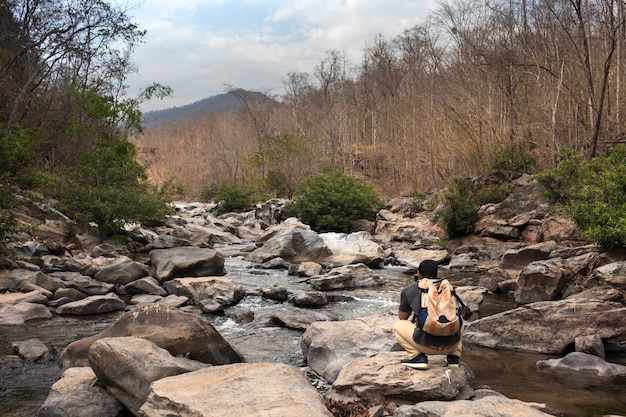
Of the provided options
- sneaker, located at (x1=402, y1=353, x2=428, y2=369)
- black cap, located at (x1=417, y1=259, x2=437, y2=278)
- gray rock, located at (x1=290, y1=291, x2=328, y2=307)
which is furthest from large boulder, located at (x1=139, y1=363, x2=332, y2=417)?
gray rock, located at (x1=290, y1=291, x2=328, y2=307)

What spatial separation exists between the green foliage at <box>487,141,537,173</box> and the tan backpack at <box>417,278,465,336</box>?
14604 mm

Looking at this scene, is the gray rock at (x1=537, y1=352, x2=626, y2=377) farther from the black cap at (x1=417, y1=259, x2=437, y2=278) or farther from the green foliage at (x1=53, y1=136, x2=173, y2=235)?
the green foliage at (x1=53, y1=136, x2=173, y2=235)

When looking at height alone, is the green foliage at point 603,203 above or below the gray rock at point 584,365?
above

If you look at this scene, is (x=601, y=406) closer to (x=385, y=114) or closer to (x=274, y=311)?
(x=274, y=311)

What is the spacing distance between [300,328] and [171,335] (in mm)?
2268

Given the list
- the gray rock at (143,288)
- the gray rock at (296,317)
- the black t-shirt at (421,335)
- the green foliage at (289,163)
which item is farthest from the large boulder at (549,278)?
the green foliage at (289,163)

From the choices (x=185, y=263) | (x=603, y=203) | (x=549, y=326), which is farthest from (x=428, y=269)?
(x=185, y=263)

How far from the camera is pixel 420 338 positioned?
174 inches

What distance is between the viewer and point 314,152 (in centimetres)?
3011

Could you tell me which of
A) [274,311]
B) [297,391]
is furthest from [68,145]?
[297,391]

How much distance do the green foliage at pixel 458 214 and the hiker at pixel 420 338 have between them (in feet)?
36.2

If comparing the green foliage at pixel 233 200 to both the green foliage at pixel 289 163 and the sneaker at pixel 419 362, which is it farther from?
the sneaker at pixel 419 362

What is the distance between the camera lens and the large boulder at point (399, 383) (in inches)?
167

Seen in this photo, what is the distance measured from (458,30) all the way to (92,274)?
19.0m
